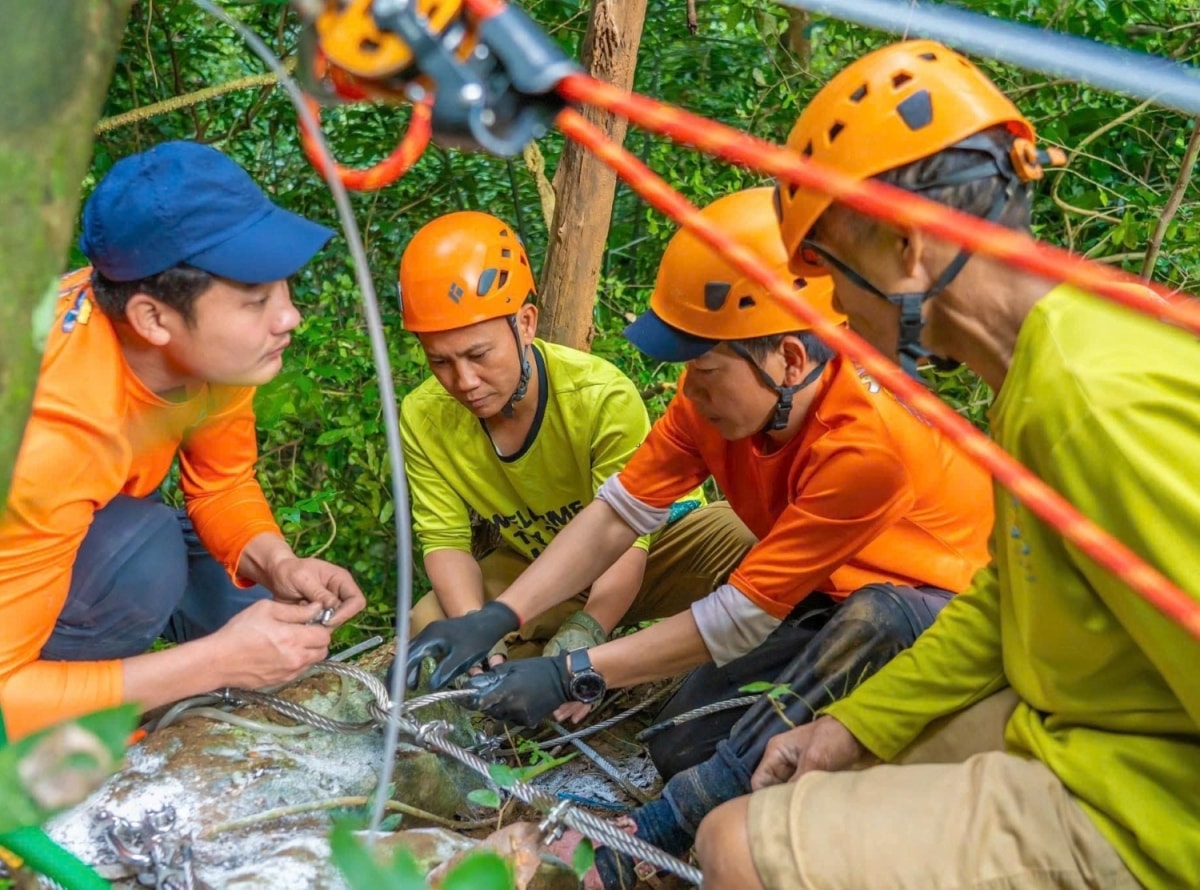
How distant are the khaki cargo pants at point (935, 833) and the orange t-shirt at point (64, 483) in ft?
4.27

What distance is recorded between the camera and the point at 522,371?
3.31 m

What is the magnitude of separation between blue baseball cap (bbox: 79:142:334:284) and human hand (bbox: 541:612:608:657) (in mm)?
1366

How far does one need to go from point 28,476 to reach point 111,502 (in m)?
0.52

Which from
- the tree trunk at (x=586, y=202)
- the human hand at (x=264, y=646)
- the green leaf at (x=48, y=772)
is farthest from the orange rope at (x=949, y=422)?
the tree trunk at (x=586, y=202)

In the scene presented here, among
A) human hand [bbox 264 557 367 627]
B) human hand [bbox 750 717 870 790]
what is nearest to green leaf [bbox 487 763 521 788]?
human hand [bbox 750 717 870 790]

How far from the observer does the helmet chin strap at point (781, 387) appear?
2.65m

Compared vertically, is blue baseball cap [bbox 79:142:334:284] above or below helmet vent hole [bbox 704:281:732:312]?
above

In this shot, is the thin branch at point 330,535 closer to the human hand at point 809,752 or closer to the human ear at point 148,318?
the human ear at point 148,318

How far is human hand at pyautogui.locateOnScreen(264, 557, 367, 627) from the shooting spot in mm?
2633

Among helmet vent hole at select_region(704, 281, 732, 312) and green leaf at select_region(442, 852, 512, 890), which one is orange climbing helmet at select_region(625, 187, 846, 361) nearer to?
helmet vent hole at select_region(704, 281, 732, 312)

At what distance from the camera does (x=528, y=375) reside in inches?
131

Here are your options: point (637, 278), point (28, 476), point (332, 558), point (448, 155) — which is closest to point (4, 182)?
point (28, 476)

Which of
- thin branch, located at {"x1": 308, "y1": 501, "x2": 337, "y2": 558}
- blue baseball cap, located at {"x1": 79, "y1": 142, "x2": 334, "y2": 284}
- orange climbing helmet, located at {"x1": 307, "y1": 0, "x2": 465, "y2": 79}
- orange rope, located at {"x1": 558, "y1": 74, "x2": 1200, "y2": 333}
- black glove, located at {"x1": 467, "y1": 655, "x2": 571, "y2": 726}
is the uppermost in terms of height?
orange climbing helmet, located at {"x1": 307, "y1": 0, "x2": 465, "y2": 79}

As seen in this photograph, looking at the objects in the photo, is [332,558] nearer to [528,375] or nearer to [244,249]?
[528,375]
